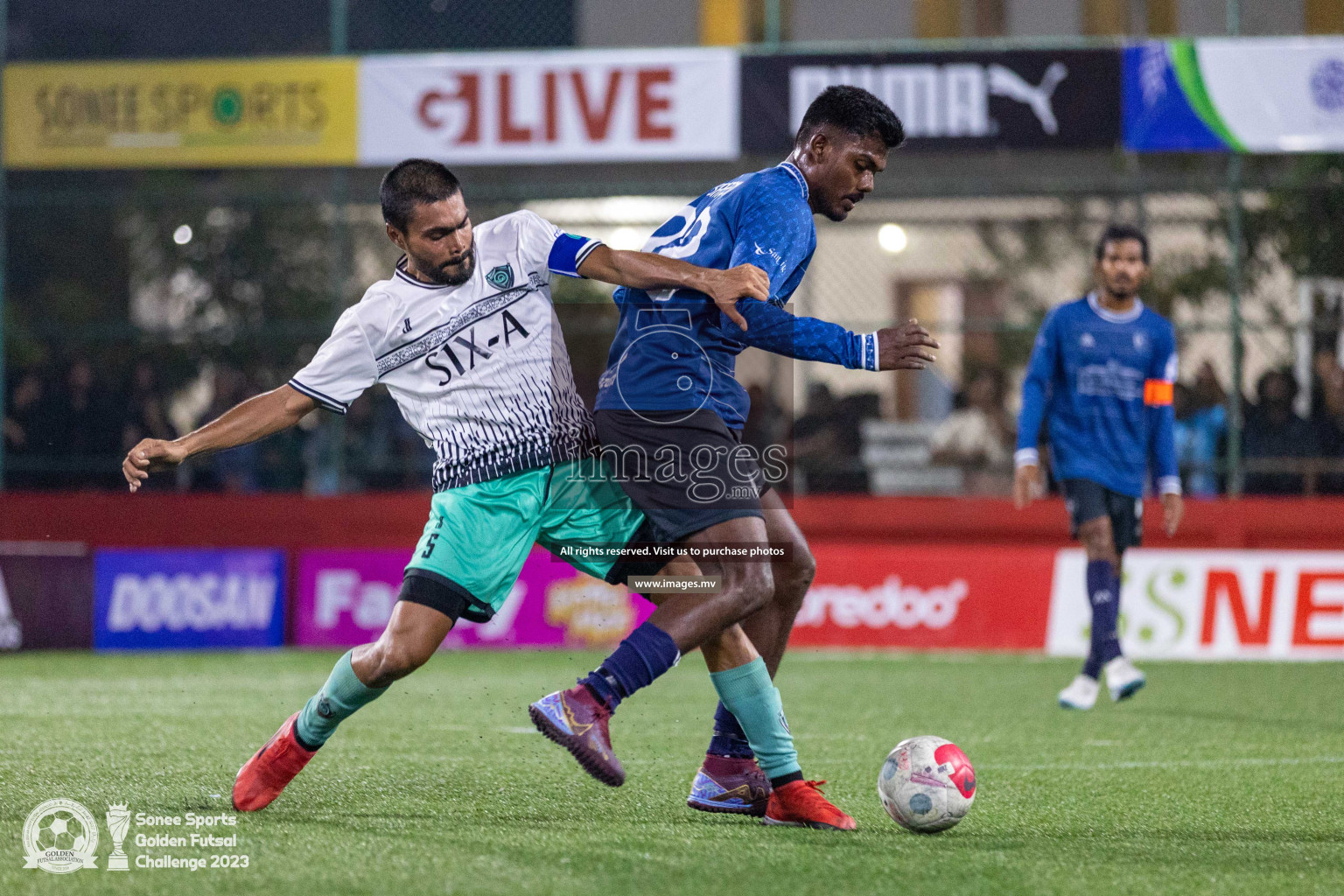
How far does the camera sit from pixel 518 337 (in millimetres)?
5066

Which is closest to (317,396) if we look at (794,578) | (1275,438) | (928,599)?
(794,578)

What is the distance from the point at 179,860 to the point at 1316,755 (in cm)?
446

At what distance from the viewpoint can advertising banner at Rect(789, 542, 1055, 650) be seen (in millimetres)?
11797

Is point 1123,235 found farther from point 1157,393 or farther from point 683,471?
point 683,471

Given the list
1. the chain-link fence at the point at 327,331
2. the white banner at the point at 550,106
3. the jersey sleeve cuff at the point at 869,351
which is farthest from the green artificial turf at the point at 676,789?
the white banner at the point at 550,106

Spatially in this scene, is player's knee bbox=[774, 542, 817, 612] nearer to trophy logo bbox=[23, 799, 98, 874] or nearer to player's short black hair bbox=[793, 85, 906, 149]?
player's short black hair bbox=[793, 85, 906, 149]

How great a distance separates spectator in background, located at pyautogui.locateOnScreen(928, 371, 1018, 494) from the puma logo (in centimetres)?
219

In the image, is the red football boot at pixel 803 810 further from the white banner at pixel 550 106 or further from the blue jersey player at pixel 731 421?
the white banner at pixel 550 106

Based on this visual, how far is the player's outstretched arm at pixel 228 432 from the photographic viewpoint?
15.6 ft

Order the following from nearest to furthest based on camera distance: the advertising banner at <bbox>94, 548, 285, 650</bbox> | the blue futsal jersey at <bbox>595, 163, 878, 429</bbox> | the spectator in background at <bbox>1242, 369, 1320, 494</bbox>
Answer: the blue futsal jersey at <bbox>595, 163, 878, 429</bbox> → the advertising banner at <bbox>94, 548, 285, 650</bbox> → the spectator in background at <bbox>1242, 369, 1320, 494</bbox>

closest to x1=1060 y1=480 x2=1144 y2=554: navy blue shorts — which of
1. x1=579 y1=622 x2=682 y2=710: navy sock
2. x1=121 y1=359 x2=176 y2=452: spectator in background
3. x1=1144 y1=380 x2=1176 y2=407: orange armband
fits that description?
x1=1144 y1=380 x2=1176 y2=407: orange armband

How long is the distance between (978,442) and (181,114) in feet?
23.2

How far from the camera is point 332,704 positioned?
4.89 m

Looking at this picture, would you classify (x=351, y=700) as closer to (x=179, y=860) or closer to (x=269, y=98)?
(x=179, y=860)
